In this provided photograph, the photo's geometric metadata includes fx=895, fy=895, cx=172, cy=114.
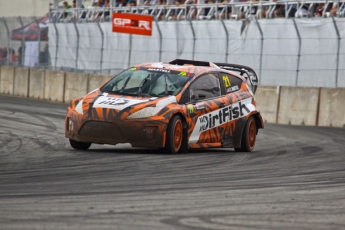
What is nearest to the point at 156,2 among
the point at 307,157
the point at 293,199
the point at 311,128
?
the point at 311,128

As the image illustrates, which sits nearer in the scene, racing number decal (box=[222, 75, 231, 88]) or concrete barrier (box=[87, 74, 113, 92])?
racing number decal (box=[222, 75, 231, 88])

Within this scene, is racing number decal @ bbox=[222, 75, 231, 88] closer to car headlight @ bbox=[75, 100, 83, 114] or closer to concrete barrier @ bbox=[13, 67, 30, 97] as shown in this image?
car headlight @ bbox=[75, 100, 83, 114]

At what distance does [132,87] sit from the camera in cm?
1351

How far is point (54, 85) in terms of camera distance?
31031 millimetres

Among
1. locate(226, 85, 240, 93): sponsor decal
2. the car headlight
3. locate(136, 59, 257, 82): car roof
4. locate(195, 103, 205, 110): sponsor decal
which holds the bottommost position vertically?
the car headlight

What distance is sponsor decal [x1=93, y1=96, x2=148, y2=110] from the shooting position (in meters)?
12.8

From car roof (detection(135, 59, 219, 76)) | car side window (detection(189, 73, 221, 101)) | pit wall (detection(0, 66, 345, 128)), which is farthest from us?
pit wall (detection(0, 66, 345, 128))

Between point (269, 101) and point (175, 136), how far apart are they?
1192cm

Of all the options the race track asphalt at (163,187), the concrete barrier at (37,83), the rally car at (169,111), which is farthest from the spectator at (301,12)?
the rally car at (169,111)

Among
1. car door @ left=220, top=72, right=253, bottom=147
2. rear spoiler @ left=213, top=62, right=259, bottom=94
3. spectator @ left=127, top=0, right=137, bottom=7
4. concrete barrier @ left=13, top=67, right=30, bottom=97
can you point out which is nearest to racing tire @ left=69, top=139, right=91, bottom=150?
car door @ left=220, top=72, right=253, bottom=147

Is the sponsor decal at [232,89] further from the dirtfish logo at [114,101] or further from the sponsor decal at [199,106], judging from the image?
the dirtfish logo at [114,101]

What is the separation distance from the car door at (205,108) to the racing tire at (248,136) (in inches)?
26.0

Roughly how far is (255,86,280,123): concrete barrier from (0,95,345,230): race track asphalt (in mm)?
8953

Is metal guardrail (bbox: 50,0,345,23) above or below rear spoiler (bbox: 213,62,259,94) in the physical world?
above
